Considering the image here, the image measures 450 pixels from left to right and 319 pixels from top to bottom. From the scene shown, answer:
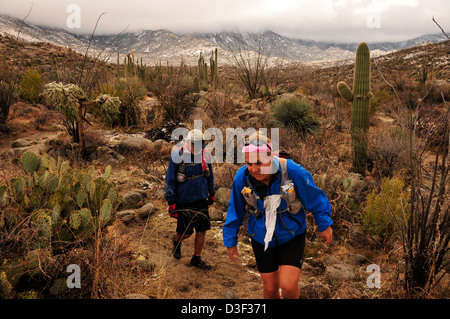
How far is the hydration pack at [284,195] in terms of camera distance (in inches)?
101

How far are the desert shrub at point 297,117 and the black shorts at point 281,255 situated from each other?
7.00 metres

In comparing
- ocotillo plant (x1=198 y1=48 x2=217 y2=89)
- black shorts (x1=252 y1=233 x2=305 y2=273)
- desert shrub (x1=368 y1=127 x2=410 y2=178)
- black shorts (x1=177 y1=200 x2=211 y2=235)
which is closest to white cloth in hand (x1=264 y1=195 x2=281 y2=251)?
black shorts (x1=252 y1=233 x2=305 y2=273)

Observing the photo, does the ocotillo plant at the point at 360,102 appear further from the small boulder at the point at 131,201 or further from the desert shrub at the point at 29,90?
the desert shrub at the point at 29,90

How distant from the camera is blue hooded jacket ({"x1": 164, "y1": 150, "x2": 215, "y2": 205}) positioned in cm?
384

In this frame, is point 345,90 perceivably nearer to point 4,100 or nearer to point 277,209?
point 277,209

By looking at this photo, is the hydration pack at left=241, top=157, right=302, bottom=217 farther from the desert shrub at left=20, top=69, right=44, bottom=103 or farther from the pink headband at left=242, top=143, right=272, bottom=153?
the desert shrub at left=20, top=69, right=44, bottom=103

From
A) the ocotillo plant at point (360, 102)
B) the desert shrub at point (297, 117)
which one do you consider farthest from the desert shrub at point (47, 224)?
the desert shrub at point (297, 117)

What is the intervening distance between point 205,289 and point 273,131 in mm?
5709

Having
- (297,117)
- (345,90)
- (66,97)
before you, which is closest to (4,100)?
(66,97)

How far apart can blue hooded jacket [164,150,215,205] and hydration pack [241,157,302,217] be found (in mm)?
1342

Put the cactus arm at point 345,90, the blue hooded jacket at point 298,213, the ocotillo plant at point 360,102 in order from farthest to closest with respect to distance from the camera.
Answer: the cactus arm at point 345,90, the ocotillo plant at point 360,102, the blue hooded jacket at point 298,213

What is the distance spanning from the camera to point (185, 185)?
3.90m
